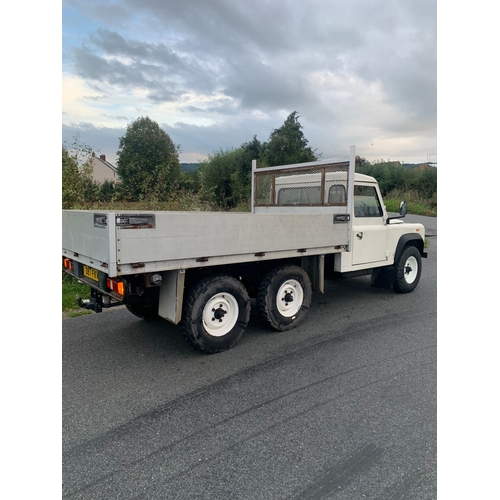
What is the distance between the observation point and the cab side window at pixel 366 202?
18.5 ft

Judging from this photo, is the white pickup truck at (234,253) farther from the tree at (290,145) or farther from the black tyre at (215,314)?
the tree at (290,145)

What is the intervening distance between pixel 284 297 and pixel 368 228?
1.89 metres

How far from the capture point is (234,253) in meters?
4.03

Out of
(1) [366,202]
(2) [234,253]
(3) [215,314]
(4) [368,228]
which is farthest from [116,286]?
(1) [366,202]

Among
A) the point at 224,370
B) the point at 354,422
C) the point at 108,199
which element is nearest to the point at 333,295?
the point at 224,370

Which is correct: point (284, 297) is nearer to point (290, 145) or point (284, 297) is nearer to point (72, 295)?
point (72, 295)

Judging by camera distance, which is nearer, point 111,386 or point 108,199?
point 111,386

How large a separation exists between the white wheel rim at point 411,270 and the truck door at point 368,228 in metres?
0.96

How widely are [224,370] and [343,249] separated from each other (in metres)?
2.49

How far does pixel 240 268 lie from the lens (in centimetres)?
461

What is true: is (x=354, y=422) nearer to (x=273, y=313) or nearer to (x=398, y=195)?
(x=273, y=313)

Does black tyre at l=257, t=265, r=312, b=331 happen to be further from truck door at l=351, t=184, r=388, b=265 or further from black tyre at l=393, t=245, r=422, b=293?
black tyre at l=393, t=245, r=422, b=293

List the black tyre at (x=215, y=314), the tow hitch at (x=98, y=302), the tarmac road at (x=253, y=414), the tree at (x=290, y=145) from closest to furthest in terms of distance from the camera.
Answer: the tarmac road at (x=253, y=414) < the black tyre at (x=215, y=314) < the tow hitch at (x=98, y=302) < the tree at (x=290, y=145)

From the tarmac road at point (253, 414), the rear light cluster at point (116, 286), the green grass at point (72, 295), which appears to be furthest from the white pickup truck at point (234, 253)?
the green grass at point (72, 295)
